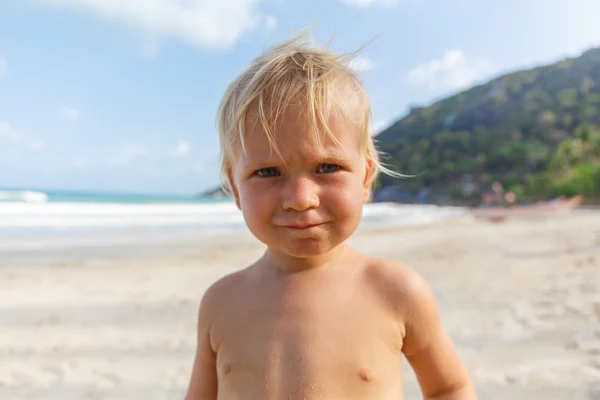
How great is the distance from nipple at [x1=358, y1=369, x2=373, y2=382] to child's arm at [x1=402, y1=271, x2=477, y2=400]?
0.15 meters

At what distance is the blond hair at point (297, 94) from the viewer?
1104 millimetres

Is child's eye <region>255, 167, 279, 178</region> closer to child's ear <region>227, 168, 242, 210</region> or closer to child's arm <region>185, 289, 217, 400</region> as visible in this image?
child's ear <region>227, 168, 242, 210</region>

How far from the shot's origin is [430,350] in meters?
1.20

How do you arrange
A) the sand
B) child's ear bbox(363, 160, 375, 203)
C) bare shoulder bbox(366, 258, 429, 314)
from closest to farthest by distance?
bare shoulder bbox(366, 258, 429, 314) → child's ear bbox(363, 160, 375, 203) → the sand

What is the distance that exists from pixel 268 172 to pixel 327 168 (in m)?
0.15

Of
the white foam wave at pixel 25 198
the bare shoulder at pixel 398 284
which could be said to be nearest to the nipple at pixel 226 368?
the bare shoulder at pixel 398 284

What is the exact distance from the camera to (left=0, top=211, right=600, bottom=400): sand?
2449mm

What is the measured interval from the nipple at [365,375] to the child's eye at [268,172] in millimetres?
531

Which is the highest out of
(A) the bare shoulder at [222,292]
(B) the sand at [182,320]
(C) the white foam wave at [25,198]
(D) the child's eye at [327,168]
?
(C) the white foam wave at [25,198]

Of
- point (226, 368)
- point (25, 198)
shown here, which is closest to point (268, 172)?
point (226, 368)

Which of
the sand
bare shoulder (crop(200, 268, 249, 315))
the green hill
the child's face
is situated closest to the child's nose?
the child's face

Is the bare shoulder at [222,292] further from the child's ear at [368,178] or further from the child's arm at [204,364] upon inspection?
the child's ear at [368,178]

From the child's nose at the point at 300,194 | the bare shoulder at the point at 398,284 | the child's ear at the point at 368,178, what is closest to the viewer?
the child's nose at the point at 300,194

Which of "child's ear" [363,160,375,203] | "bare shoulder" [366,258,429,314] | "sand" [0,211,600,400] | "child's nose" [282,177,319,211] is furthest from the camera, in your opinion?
"sand" [0,211,600,400]
